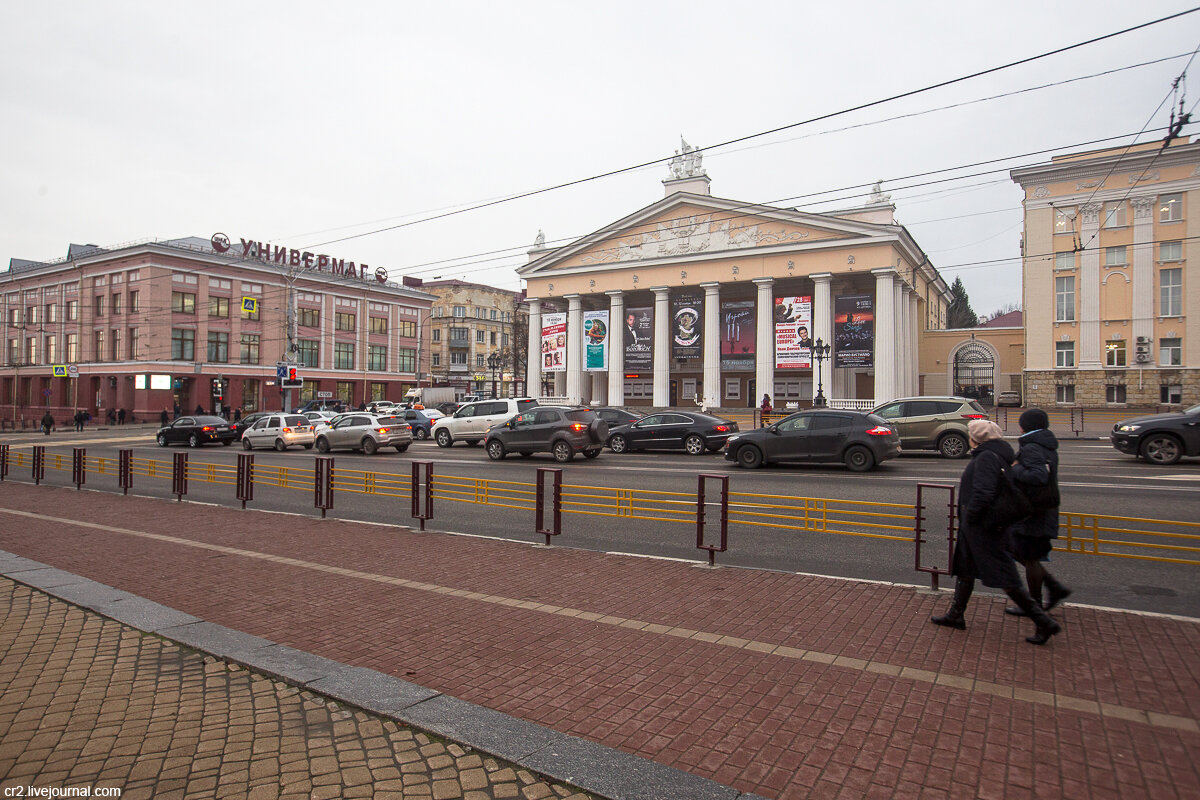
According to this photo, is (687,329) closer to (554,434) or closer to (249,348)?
(554,434)

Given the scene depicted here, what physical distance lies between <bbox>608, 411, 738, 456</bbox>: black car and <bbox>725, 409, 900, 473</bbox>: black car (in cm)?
393

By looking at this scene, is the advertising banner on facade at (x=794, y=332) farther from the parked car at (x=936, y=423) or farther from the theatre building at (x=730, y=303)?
the parked car at (x=936, y=423)

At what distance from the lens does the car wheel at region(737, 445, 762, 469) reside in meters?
18.3

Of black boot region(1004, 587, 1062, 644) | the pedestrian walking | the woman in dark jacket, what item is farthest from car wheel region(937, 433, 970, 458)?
black boot region(1004, 587, 1062, 644)

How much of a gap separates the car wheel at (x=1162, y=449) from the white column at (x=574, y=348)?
36678 mm

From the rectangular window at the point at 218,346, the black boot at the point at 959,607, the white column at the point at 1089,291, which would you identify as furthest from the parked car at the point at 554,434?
the rectangular window at the point at 218,346

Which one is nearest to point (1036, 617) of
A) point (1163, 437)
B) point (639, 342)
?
point (1163, 437)

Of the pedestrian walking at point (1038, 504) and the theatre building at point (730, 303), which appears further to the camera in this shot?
the theatre building at point (730, 303)

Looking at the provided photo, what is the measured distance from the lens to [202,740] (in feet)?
12.8

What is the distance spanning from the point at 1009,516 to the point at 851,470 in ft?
39.2

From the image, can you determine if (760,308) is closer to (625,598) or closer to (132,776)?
(625,598)

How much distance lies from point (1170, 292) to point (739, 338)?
2465cm

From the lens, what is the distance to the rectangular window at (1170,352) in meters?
39.7

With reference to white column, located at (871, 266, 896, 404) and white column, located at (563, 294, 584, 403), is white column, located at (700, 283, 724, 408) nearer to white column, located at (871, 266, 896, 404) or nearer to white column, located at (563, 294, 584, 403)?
white column, located at (563, 294, 584, 403)
